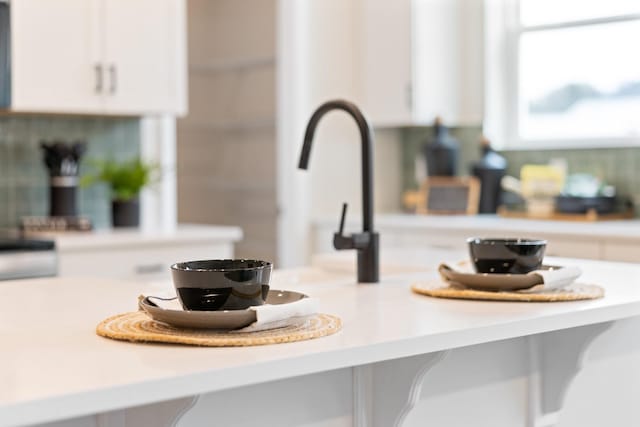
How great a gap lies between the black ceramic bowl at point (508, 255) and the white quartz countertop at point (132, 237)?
7.03 ft

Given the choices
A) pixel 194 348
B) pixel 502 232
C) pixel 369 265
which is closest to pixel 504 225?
pixel 502 232

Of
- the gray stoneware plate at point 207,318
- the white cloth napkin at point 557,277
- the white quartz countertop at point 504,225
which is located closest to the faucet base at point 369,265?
the white cloth napkin at point 557,277

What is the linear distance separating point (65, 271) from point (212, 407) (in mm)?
2341

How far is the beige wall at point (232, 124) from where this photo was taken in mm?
5172

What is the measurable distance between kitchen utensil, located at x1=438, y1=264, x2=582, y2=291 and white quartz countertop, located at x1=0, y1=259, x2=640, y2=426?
0.23ft

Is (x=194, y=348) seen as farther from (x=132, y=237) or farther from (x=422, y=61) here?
(x=422, y=61)

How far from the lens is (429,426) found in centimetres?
170

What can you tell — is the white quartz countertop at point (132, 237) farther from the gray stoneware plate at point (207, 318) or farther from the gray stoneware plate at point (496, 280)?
the gray stoneware plate at point (207, 318)

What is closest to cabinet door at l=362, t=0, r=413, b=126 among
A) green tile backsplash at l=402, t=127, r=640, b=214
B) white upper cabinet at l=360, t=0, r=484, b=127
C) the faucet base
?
white upper cabinet at l=360, t=0, r=484, b=127

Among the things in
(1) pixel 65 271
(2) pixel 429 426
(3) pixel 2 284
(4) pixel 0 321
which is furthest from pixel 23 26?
(2) pixel 429 426

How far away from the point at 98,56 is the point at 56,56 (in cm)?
19

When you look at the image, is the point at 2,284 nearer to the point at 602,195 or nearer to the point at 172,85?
the point at 172,85

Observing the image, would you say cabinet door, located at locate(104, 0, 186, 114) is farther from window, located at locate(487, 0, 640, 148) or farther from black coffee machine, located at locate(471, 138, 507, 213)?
window, located at locate(487, 0, 640, 148)

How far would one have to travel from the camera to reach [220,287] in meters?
1.35
